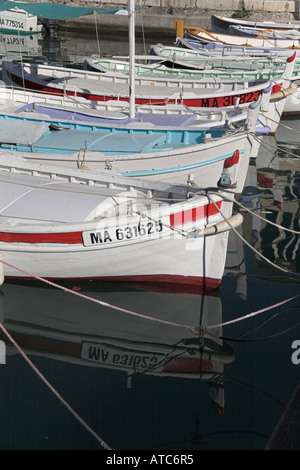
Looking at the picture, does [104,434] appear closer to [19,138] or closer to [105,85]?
[19,138]

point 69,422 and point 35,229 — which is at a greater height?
point 35,229

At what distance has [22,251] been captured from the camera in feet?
34.6

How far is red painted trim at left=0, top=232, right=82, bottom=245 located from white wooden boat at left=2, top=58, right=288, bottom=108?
29.7ft

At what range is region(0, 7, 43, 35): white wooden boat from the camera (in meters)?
41.2

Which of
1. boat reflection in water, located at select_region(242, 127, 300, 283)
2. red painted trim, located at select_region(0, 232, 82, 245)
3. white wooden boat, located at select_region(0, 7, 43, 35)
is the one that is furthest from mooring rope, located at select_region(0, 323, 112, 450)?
white wooden boat, located at select_region(0, 7, 43, 35)

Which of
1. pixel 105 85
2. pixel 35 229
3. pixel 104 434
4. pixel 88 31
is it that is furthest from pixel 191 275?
pixel 88 31

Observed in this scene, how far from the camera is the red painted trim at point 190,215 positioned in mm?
10078

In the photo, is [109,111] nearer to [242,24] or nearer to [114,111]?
[114,111]

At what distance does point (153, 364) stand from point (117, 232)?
2.36 m

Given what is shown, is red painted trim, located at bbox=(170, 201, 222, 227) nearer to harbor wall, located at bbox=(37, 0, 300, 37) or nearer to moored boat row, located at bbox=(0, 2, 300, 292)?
moored boat row, located at bbox=(0, 2, 300, 292)
